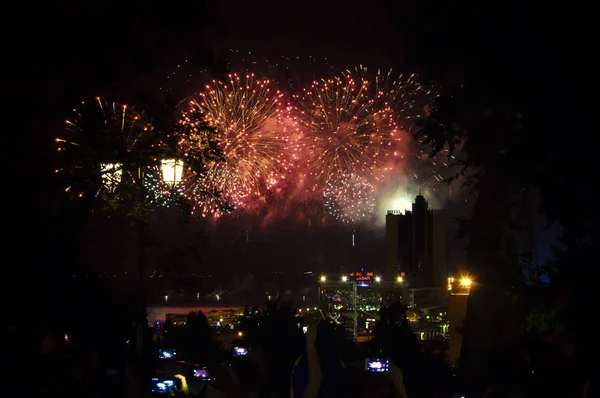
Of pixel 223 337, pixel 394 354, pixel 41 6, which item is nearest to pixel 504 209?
pixel 394 354

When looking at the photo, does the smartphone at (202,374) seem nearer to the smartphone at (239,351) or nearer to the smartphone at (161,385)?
the smartphone at (161,385)

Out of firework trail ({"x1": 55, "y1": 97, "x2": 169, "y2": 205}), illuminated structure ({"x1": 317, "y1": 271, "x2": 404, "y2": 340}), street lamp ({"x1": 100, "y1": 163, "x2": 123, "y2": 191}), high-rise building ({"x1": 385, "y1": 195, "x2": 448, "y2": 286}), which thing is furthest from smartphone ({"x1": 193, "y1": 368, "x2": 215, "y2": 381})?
high-rise building ({"x1": 385, "y1": 195, "x2": 448, "y2": 286})

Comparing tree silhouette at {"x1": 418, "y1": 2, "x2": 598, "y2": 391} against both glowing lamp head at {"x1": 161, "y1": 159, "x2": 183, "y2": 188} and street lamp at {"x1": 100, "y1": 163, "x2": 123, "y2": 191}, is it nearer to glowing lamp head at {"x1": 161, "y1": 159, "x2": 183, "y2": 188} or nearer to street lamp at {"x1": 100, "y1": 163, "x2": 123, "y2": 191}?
glowing lamp head at {"x1": 161, "y1": 159, "x2": 183, "y2": 188}

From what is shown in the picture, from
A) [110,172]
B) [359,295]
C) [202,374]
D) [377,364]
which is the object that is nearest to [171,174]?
[110,172]

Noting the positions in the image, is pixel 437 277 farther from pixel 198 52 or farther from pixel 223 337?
pixel 198 52

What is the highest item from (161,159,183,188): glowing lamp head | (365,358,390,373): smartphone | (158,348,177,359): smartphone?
(161,159,183,188): glowing lamp head

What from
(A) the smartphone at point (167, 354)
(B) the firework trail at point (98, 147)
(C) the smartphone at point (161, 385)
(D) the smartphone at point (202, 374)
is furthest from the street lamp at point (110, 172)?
(A) the smartphone at point (167, 354)

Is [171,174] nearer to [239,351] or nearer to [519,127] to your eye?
[519,127]
